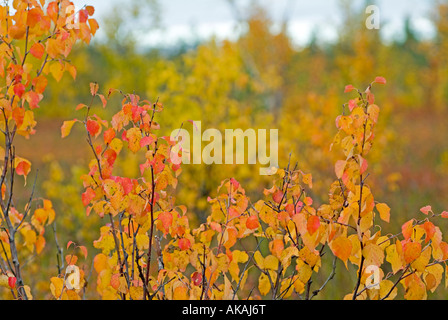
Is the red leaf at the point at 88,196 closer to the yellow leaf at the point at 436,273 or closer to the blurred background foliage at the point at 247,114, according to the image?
the yellow leaf at the point at 436,273

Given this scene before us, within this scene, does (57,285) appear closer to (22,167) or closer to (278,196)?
(22,167)

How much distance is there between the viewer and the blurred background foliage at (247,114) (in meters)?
4.86

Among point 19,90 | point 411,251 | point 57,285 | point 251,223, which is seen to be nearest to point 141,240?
point 57,285

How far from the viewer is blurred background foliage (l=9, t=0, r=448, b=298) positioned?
486 centimetres

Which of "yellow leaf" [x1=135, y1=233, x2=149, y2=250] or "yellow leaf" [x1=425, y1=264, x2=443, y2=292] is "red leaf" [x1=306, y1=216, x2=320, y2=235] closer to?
"yellow leaf" [x1=425, y1=264, x2=443, y2=292]

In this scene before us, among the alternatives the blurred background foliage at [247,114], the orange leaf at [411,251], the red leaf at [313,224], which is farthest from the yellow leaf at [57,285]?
the blurred background foliage at [247,114]

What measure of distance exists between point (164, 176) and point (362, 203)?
648 mm

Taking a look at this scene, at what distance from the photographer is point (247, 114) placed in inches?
209

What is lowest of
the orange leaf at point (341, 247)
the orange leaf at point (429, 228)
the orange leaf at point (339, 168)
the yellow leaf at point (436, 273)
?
the yellow leaf at point (436, 273)

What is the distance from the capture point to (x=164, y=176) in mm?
1618

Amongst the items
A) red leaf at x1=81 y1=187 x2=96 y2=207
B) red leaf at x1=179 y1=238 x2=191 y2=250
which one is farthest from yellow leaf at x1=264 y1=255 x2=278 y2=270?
red leaf at x1=81 y1=187 x2=96 y2=207

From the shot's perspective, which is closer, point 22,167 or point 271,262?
point 271,262
